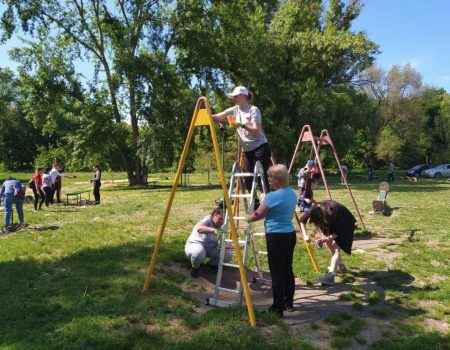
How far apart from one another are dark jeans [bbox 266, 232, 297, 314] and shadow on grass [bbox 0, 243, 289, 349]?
1.57 ft

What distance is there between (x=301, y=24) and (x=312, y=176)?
23056mm

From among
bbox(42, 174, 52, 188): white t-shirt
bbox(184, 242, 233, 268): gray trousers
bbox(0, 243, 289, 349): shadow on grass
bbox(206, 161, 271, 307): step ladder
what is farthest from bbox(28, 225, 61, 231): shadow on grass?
bbox(206, 161, 271, 307): step ladder

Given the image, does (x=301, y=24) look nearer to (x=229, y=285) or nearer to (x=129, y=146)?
(x=129, y=146)

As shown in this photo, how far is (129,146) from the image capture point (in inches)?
1259

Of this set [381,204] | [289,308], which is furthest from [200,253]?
[381,204]

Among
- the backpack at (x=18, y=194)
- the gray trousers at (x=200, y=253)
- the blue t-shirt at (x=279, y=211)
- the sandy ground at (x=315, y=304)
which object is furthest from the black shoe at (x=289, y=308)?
the backpack at (x=18, y=194)

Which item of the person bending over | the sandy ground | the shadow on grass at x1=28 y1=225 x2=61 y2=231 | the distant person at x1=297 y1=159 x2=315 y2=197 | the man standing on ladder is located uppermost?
the man standing on ladder

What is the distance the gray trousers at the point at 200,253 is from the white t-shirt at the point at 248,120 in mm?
1803

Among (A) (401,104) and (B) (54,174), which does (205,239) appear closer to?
(B) (54,174)

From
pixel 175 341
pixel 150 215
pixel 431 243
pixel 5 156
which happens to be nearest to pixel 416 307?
pixel 175 341

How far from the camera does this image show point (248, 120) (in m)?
5.89

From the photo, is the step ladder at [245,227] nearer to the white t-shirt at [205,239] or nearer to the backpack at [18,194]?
the white t-shirt at [205,239]

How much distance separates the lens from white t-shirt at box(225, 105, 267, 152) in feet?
19.3

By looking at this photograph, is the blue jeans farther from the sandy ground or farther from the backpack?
the sandy ground
